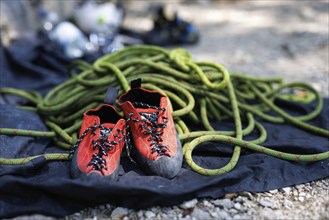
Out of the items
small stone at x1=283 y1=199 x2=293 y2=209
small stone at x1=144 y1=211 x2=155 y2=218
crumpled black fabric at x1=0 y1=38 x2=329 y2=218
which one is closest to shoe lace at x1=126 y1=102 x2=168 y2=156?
crumpled black fabric at x1=0 y1=38 x2=329 y2=218

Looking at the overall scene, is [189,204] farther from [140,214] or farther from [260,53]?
[260,53]

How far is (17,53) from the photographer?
2.99 meters

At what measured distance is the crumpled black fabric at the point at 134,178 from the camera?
140cm

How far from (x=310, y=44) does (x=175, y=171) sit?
2.53 m

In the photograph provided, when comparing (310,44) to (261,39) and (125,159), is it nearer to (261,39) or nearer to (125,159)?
(261,39)

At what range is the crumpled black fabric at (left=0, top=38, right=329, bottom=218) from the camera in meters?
1.40

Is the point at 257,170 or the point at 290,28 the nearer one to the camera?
the point at 257,170

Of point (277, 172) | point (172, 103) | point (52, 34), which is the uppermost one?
point (52, 34)

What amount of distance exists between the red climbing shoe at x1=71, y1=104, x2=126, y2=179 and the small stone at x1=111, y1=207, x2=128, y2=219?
125mm

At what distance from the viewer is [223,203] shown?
4.89ft

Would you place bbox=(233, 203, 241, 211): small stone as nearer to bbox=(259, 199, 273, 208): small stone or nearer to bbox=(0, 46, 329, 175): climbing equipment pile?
bbox=(259, 199, 273, 208): small stone

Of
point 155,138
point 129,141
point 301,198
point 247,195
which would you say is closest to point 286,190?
point 301,198

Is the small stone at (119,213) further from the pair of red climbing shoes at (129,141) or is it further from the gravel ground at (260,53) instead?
the pair of red climbing shoes at (129,141)

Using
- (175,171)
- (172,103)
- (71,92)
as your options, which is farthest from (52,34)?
(175,171)
